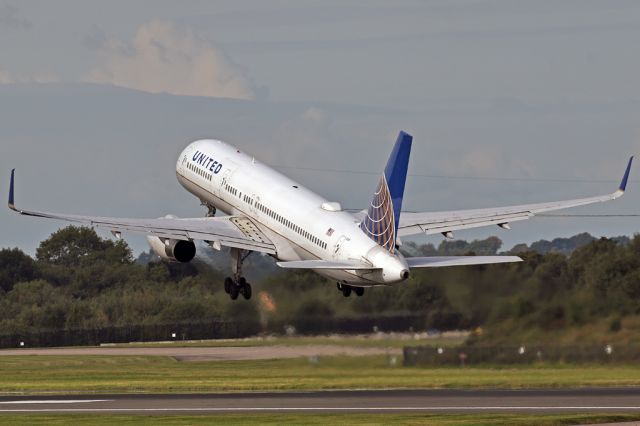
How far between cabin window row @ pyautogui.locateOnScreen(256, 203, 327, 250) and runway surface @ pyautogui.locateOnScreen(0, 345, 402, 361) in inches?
233

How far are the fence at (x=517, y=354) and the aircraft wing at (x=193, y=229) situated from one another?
881 cm

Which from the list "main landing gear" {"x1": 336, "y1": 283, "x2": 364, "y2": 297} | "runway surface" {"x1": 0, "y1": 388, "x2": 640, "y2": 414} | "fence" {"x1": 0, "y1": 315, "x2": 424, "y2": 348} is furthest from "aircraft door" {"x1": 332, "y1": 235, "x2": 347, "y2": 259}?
"fence" {"x1": 0, "y1": 315, "x2": 424, "y2": 348}

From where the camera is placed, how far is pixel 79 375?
90500 millimetres

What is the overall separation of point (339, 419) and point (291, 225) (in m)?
17.1

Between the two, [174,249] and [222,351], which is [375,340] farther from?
[222,351]

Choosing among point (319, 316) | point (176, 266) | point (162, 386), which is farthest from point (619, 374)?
point (176, 266)

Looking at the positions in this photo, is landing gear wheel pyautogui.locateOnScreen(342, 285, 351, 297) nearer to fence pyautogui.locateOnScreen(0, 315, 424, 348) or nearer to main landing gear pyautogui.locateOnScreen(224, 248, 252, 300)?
→ fence pyautogui.locateOnScreen(0, 315, 424, 348)

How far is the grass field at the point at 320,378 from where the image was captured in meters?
76.1

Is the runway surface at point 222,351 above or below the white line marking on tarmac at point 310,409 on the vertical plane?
above

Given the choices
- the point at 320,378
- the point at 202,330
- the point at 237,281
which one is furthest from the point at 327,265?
the point at 202,330

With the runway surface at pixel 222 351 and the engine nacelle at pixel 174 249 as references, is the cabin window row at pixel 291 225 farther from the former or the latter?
the runway surface at pixel 222 351

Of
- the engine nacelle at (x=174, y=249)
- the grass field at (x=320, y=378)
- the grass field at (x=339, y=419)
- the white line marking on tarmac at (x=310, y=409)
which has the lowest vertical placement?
the grass field at (x=339, y=419)

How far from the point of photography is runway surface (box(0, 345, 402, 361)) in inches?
3095

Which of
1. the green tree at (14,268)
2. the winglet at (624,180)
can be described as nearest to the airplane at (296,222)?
the winglet at (624,180)
